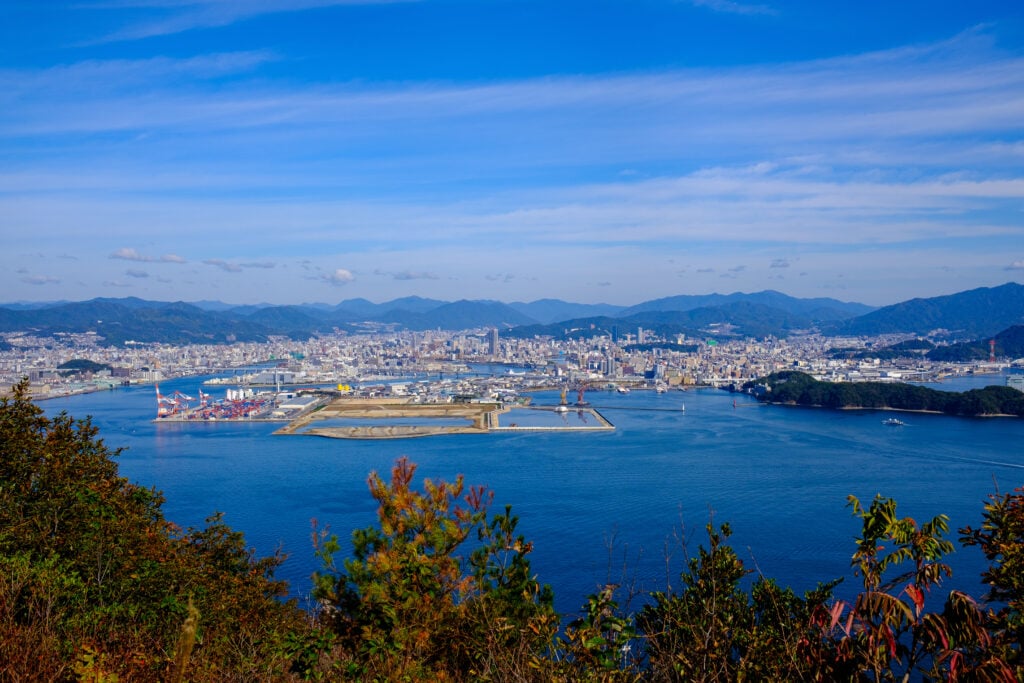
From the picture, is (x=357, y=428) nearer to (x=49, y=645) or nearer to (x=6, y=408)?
(x=6, y=408)

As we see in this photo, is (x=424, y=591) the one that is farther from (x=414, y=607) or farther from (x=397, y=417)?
(x=397, y=417)

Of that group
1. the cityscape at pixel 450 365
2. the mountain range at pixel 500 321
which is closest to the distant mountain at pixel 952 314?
the mountain range at pixel 500 321

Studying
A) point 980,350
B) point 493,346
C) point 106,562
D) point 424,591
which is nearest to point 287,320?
point 493,346

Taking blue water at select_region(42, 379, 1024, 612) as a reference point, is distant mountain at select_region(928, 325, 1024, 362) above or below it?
above

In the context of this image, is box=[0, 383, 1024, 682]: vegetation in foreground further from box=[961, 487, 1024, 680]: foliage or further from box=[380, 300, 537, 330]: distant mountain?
box=[380, 300, 537, 330]: distant mountain

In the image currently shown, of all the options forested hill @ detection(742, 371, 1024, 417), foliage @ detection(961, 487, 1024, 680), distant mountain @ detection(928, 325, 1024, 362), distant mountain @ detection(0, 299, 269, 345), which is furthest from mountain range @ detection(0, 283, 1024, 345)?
foliage @ detection(961, 487, 1024, 680)

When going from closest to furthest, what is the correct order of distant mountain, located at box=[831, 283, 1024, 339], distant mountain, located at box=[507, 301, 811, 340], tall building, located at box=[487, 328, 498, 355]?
tall building, located at box=[487, 328, 498, 355]
distant mountain, located at box=[831, 283, 1024, 339]
distant mountain, located at box=[507, 301, 811, 340]

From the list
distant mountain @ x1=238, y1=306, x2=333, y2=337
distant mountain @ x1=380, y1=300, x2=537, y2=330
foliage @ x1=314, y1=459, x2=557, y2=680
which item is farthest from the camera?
distant mountain @ x1=380, y1=300, x2=537, y2=330

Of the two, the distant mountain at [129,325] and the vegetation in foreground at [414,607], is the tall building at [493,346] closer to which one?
the distant mountain at [129,325]

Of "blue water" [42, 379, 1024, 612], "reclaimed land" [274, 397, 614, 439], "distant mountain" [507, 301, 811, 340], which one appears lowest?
"blue water" [42, 379, 1024, 612]
